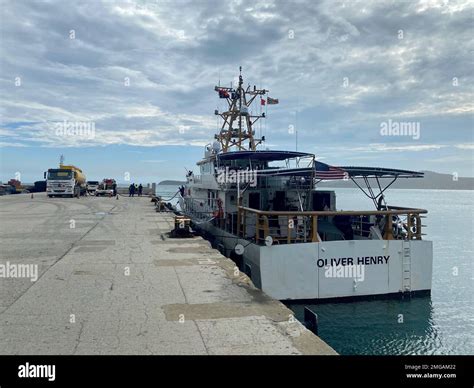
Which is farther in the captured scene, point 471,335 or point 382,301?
point 382,301

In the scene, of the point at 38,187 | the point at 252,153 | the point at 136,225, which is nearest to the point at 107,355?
the point at 252,153

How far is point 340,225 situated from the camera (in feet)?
49.8

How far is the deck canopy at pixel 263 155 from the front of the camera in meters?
15.1

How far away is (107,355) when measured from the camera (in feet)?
16.5

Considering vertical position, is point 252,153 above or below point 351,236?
Answer: above

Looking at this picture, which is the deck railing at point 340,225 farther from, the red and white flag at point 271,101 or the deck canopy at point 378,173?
the red and white flag at point 271,101

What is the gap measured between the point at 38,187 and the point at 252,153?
5818 centimetres

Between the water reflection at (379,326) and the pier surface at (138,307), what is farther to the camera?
the water reflection at (379,326)
